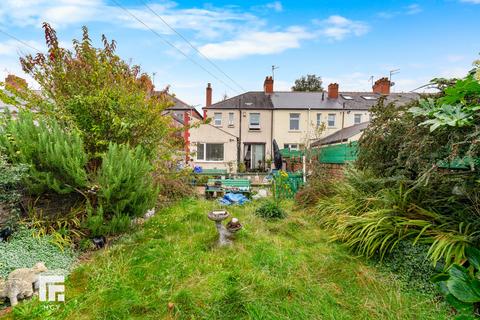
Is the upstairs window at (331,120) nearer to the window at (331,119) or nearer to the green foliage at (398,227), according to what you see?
the window at (331,119)

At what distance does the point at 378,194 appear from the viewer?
13.0 feet

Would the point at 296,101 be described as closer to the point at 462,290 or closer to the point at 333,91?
the point at 333,91

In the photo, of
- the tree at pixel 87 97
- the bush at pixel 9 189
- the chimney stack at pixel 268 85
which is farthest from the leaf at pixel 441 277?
the chimney stack at pixel 268 85

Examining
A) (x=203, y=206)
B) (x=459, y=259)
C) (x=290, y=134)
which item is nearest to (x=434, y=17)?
(x=459, y=259)

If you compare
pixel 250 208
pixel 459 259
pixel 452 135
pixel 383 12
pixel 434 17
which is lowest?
pixel 250 208

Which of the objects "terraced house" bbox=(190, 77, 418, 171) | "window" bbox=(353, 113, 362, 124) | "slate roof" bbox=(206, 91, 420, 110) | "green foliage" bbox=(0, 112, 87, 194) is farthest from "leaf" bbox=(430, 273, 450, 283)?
"window" bbox=(353, 113, 362, 124)

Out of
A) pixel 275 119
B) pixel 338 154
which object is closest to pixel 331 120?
pixel 275 119

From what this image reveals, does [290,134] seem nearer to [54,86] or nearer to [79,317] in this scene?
[54,86]

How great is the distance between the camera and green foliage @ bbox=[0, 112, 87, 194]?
3.34 metres

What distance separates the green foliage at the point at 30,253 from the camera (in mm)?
2775

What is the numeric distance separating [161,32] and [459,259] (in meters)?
11.2

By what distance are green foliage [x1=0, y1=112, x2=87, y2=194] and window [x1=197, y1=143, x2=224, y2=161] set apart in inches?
498

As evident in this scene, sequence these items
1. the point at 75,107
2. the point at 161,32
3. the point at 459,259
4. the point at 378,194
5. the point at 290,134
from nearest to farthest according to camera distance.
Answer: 1. the point at 459,259
2. the point at 378,194
3. the point at 75,107
4. the point at 161,32
5. the point at 290,134

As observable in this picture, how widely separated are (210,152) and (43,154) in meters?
13.0
